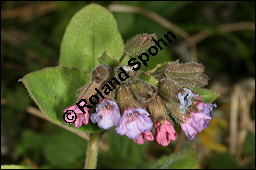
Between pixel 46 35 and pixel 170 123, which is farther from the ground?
pixel 46 35

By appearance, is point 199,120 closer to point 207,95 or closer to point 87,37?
point 207,95

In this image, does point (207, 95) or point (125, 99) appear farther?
point (207, 95)

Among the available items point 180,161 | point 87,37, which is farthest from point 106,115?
point 180,161

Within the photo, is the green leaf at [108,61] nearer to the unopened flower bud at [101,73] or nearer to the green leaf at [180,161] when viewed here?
the unopened flower bud at [101,73]

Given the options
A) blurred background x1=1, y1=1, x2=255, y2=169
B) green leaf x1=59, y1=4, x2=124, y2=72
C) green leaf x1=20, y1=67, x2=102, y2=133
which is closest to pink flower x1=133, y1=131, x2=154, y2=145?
green leaf x1=20, y1=67, x2=102, y2=133

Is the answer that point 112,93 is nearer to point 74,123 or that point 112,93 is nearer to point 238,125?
point 74,123

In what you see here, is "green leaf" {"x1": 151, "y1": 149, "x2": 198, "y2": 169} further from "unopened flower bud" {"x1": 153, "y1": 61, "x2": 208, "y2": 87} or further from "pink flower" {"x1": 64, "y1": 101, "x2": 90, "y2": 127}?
"pink flower" {"x1": 64, "y1": 101, "x2": 90, "y2": 127}

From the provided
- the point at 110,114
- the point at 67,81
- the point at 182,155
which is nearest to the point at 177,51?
the point at 182,155
